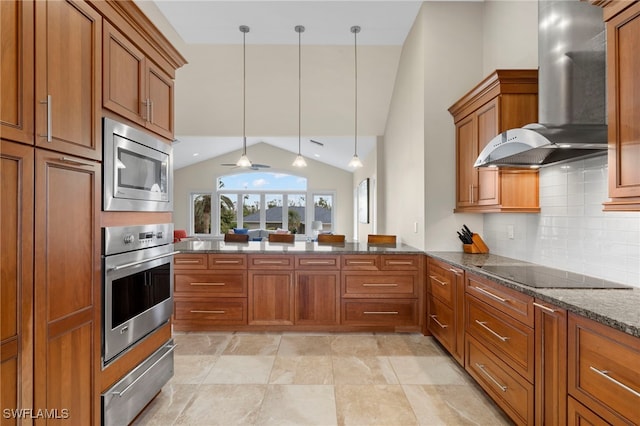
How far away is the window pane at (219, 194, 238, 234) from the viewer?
34.6ft

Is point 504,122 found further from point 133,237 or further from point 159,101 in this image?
point 133,237

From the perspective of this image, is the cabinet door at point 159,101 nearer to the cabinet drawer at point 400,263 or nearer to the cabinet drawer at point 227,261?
the cabinet drawer at point 227,261

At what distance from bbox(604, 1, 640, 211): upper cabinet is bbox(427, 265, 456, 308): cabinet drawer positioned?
4.60ft

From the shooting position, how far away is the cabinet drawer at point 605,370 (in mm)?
1146

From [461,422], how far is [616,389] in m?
1.03

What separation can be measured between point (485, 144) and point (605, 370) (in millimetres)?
1884

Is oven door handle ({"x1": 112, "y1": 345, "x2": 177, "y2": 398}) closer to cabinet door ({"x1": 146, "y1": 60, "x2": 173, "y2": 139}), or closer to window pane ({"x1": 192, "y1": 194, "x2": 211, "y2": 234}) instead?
cabinet door ({"x1": 146, "y1": 60, "x2": 173, "y2": 139})

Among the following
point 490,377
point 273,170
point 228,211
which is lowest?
point 490,377

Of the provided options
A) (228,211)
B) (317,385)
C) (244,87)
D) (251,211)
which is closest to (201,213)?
(228,211)

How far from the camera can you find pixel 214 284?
3.39 metres

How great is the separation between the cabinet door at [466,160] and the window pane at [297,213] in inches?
299

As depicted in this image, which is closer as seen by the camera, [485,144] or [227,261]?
[485,144]

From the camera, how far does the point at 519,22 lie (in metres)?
2.83

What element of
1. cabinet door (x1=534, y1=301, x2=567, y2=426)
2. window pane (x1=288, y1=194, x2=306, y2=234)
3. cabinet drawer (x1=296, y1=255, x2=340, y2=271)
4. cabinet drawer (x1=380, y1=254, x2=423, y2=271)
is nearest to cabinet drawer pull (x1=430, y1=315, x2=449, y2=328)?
cabinet drawer (x1=380, y1=254, x2=423, y2=271)
